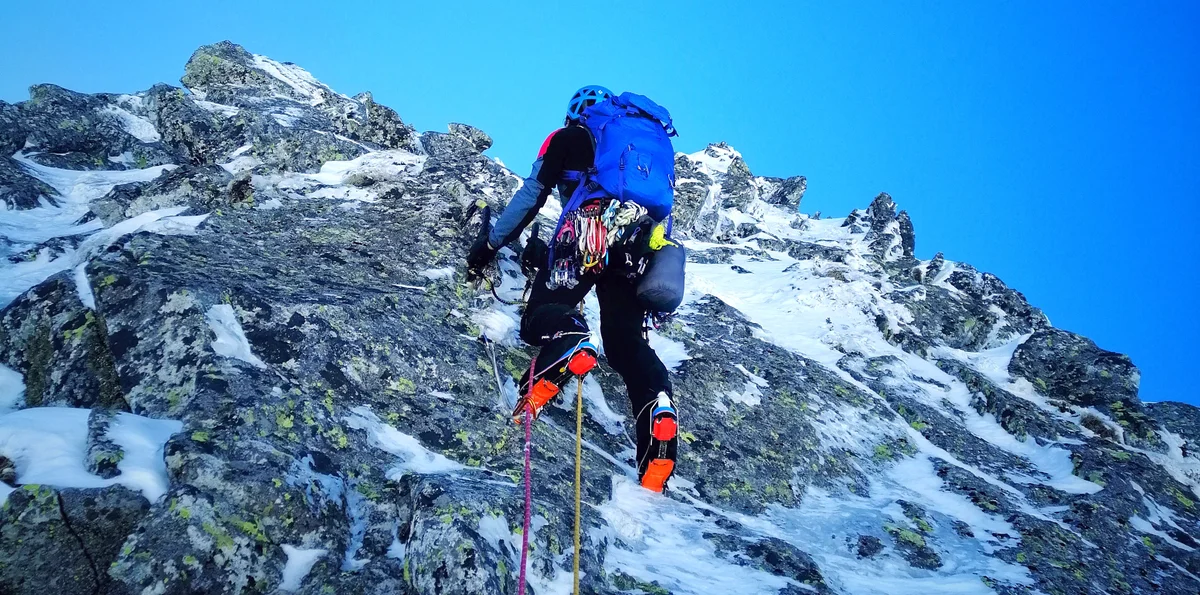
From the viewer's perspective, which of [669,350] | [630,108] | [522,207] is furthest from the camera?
[669,350]

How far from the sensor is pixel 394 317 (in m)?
8.47

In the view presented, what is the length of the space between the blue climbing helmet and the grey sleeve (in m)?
1.11

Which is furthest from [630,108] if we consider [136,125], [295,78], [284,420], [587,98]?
[295,78]

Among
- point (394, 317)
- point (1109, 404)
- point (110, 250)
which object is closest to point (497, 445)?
point (394, 317)

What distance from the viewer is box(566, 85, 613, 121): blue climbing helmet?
9.05 m

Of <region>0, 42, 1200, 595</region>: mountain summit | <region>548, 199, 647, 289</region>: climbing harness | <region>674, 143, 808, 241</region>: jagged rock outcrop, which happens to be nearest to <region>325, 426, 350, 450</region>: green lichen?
<region>0, 42, 1200, 595</region>: mountain summit

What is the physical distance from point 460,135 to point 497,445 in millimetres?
15582

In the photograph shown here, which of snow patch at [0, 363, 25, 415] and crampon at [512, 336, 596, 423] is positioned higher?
crampon at [512, 336, 596, 423]

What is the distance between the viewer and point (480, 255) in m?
8.89

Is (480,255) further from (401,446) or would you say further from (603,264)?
(401,446)

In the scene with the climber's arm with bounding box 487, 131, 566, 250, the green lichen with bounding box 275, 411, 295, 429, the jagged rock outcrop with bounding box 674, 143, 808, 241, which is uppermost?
the jagged rock outcrop with bounding box 674, 143, 808, 241

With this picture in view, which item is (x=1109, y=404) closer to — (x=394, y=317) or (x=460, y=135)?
(x=394, y=317)

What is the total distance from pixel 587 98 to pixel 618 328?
329 cm

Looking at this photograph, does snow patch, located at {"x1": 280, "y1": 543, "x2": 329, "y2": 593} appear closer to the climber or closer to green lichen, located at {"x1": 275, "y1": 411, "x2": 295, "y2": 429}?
green lichen, located at {"x1": 275, "y1": 411, "x2": 295, "y2": 429}
